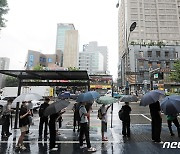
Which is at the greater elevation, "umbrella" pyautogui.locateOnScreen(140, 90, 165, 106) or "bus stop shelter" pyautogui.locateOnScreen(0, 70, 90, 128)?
"bus stop shelter" pyautogui.locateOnScreen(0, 70, 90, 128)

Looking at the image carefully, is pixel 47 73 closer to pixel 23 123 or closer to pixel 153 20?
pixel 23 123

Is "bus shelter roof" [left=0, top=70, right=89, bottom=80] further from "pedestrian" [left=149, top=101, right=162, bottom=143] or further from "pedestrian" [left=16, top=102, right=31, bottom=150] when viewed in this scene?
"pedestrian" [left=149, top=101, right=162, bottom=143]

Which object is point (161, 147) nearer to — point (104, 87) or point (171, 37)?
point (104, 87)

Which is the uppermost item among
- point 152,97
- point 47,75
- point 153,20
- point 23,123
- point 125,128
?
point 153,20

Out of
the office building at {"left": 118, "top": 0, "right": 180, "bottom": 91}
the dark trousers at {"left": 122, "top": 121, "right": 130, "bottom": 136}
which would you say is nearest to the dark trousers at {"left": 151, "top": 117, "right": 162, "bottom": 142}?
the dark trousers at {"left": 122, "top": 121, "right": 130, "bottom": 136}

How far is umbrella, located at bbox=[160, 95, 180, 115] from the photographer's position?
257 inches

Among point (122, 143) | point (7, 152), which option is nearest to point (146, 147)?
point (122, 143)

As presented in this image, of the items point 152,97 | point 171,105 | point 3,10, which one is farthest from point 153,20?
point 152,97

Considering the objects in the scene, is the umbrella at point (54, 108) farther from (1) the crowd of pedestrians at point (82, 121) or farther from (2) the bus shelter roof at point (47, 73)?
(2) the bus shelter roof at point (47, 73)

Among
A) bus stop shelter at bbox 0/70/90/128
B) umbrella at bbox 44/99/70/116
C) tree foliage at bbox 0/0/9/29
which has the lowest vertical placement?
umbrella at bbox 44/99/70/116

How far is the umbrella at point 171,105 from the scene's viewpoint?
6538mm

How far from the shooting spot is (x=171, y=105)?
21.9 ft

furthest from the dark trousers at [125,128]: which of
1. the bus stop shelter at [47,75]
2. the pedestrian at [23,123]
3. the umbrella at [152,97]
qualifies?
the pedestrian at [23,123]

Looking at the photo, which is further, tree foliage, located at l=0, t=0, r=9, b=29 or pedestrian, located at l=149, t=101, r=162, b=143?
tree foliage, located at l=0, t=0, r=9, b=29
